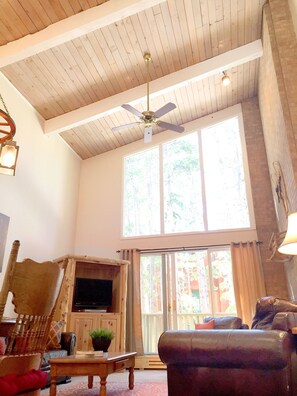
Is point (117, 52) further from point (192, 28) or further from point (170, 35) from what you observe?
point (192, 28)

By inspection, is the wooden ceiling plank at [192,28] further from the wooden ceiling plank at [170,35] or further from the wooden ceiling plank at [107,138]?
the wooden ceiling plank at [107,138]

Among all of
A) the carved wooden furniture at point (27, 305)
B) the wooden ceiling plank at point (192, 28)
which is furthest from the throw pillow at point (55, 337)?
the wooden ceiling plank at point (192, 28)

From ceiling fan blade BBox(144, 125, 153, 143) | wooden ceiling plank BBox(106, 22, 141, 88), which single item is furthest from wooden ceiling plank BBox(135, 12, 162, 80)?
ceiling fan blade BBox(144, 125, 153, 143)

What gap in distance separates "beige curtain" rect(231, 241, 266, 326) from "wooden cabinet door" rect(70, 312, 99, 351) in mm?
2609

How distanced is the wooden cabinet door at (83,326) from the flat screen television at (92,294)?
319 millimetres

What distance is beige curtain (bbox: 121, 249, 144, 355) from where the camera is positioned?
20.0ft

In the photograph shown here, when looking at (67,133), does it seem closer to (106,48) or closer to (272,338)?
(106,48)

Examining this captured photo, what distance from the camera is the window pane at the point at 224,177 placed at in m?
6.77

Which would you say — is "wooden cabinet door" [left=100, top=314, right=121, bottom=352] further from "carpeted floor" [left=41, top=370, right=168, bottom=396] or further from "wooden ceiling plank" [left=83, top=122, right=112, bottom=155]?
"wooden ceiling plank" [left=83, top=122, right=112, bottom=155]

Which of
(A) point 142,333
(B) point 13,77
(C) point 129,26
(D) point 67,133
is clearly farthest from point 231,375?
(D) point 67,133

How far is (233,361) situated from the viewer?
7.67ft

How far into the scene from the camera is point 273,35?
4.99 metres

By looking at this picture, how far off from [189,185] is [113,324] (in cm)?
331

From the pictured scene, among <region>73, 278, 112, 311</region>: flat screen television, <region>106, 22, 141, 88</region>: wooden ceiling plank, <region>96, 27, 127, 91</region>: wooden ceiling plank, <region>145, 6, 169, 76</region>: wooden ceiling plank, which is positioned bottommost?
<region>73, 278, 112, 311</region>: flat screen television
